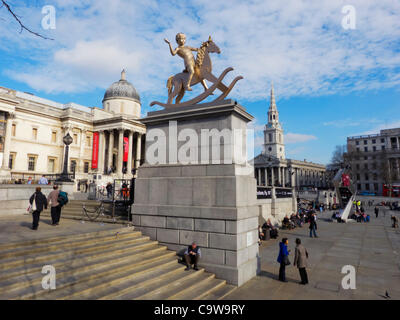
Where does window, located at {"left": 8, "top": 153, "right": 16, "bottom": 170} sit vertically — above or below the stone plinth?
above

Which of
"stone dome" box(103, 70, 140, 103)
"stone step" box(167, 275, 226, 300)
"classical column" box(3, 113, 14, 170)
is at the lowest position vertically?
"stone step" box(167, 275, 226, 300)

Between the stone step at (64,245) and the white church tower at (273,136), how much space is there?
12654 centimetres

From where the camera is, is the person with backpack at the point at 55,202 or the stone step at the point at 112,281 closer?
the stone step at the point at 112,281

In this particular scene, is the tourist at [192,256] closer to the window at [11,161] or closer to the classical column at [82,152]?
the window at [11,161]

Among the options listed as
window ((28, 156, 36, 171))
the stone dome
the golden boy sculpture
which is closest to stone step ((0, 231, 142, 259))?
the golden boy sculpture

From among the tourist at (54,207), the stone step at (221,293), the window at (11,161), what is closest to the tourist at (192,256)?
the stone step at (221,293)

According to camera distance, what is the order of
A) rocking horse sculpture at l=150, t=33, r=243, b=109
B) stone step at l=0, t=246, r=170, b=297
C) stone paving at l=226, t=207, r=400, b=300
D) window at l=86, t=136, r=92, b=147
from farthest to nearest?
window at l=86, t=136, r=92, b=147
rocking horse sculpture at l=150, t=33, r=243, b=109
stone paving at l=226, t=207, r=400, b=300
stone step at l=0, t=246, r=170, b=297

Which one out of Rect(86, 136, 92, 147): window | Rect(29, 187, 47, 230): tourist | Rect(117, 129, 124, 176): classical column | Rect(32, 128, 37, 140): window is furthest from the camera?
Rect(86, 136, 92, 147): window

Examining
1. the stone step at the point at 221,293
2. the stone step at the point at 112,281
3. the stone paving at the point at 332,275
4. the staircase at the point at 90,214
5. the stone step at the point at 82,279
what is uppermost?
the staircase at the point at 90,214

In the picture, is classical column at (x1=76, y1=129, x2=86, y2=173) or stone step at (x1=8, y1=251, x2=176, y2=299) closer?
stone step at (x1=8, y1=251, x2=176, y2=299)

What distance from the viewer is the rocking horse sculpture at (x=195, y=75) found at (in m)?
9.65

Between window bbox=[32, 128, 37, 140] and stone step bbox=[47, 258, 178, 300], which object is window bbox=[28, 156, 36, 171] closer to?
window bbox=[32, 128, 37, 140]

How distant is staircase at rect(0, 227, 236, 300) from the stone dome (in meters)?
57.3

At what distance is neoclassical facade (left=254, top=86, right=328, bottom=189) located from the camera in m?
111
